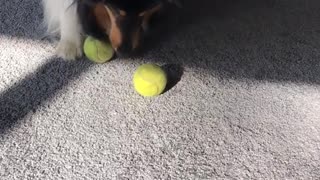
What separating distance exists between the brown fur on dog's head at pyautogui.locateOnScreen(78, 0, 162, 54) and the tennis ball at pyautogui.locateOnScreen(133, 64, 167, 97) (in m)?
0.11

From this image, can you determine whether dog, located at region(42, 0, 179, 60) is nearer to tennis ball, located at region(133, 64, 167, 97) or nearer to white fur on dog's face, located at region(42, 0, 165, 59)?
white fur on dog's face, located at region(42, 0, 165, 59)

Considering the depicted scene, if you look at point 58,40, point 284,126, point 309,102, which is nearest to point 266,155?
point 284,126

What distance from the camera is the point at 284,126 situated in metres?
1.30

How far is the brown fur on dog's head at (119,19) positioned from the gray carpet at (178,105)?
0.30 ft

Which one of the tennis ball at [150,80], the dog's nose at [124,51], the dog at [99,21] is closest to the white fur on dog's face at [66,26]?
the dog at [99,21]

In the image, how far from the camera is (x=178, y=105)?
52.9 inches

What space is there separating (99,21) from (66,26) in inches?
4.8

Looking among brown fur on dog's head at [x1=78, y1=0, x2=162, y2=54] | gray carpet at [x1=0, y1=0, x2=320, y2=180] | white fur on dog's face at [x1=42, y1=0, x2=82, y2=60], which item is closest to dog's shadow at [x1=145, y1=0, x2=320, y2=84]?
gray carpet at [x1=0, y1=0, x2=320, y2=180]

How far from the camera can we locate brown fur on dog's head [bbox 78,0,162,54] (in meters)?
1.26

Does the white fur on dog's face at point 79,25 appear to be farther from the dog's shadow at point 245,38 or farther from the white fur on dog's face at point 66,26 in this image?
the dog's shadow at point 245,38

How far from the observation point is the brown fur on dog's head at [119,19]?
4.12 ft

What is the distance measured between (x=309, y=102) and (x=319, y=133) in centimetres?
12

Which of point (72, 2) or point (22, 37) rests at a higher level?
point (72, 2)

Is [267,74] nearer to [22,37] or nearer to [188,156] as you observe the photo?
[188,156]
